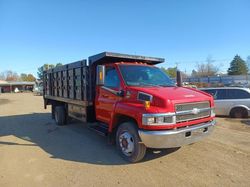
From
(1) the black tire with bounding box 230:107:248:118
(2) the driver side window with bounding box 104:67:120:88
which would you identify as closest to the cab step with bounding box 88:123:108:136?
(2) the driver side window with bounding box 104:67:120:88

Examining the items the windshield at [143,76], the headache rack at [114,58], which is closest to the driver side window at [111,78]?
the windshield at [143,76]

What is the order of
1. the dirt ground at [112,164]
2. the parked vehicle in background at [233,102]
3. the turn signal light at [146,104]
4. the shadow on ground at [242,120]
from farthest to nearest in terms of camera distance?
the parked vehicle in background at [233,102] → the shadow on ground at [242,120] → the turn signal light at [146,104] → the dirt ground at [112,164]

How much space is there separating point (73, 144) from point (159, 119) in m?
3.30

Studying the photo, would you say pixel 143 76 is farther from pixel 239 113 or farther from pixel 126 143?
pixel 239 113

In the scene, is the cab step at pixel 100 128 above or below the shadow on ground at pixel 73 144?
above

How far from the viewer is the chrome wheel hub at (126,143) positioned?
517 cm

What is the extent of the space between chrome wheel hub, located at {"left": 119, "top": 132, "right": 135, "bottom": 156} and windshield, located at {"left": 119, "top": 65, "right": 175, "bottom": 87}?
126 cm

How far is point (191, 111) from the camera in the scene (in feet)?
16.0

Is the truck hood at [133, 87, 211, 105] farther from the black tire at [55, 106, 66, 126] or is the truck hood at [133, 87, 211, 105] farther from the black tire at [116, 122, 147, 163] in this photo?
the black tire at [55, 106, 66, 126]

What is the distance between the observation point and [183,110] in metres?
4.77

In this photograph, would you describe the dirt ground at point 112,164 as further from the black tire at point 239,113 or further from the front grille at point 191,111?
the black tire at point 239,113

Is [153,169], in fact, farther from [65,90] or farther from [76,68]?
[65,90]

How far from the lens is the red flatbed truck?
460 centimetres

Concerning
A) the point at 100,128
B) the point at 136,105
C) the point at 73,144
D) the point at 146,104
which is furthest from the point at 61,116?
the point at 146,104
